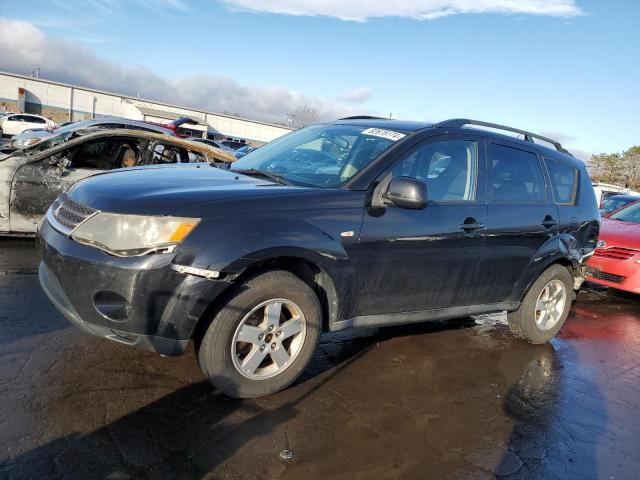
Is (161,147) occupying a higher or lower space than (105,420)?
higher

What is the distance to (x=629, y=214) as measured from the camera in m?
9.00

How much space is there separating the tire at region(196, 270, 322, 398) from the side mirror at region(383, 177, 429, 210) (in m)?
0.86

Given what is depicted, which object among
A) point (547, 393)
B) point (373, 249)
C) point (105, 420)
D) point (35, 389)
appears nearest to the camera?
point (105, 420)

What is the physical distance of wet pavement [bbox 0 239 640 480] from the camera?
8.64 feet

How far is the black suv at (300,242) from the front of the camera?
114 inches

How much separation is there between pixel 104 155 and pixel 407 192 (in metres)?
5.11

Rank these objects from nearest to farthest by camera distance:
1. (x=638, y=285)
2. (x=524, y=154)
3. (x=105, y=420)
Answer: (x=105, y=420) < (x=524, y=154) < (x=638, y=285)

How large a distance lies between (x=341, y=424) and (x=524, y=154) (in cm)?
310

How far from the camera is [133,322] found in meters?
2.87

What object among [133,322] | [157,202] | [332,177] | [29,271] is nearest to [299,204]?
[332,177]

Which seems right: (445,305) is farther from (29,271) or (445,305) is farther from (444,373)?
(29,271)

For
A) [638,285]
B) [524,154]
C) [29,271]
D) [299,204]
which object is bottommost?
[29,271]

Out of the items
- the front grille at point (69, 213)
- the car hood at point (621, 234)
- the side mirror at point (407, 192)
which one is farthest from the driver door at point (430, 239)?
the car hood at point (621, 234)

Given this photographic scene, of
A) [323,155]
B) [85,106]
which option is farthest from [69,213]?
[85,106]
